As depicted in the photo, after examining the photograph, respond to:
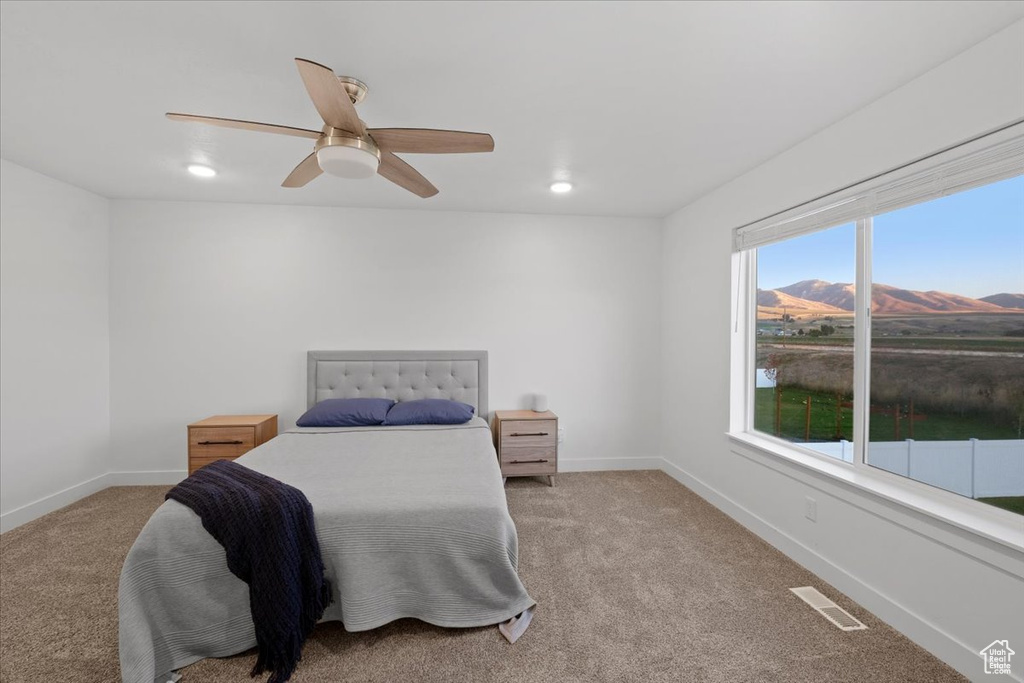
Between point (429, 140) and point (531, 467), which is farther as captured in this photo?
point (531, 467)

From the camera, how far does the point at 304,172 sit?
86.0 inches

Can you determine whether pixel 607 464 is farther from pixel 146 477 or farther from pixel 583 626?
pixel 146 477

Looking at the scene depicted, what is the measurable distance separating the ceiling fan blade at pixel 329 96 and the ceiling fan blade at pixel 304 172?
37cm

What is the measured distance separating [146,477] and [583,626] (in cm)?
402

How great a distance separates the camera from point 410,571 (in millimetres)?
1888

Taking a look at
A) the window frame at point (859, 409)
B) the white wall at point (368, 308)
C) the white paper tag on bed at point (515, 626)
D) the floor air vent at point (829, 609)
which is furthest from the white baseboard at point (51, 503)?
the window frame at point (859, 409)

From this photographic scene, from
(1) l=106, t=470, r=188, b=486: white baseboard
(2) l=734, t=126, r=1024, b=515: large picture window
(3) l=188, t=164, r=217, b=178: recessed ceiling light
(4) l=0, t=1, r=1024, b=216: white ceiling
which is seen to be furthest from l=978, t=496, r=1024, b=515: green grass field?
(1) l=106, t=470, r=188, b=486: white baseboard

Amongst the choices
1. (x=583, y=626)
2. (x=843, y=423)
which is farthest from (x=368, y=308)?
(x=843, y=423)

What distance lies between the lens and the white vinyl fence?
5.52ft

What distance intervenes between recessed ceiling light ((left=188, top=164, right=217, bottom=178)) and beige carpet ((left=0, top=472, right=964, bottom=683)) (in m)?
2.57

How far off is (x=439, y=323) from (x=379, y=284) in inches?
26.7

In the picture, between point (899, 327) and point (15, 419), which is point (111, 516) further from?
point (899, 327)

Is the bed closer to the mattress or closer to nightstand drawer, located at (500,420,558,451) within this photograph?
the mattress

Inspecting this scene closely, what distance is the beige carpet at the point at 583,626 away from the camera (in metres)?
1.68
